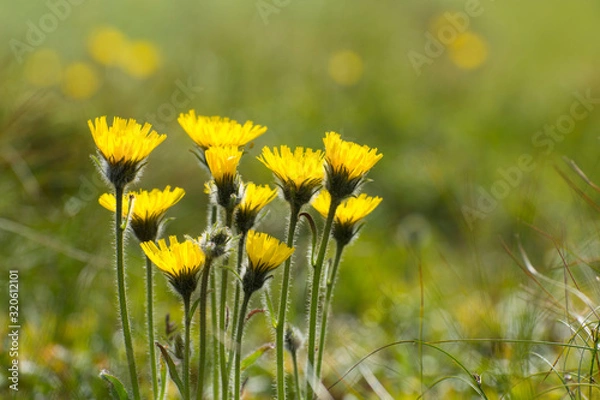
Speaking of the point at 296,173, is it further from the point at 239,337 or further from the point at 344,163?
the point at 239,337

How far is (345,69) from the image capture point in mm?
6887

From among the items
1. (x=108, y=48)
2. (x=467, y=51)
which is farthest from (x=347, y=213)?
(x=467, y=51)

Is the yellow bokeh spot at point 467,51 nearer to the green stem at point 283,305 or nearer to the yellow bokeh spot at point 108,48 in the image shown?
the yellow bokeh spot at point 108,48

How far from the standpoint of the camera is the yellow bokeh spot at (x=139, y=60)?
Result: 20.5ft

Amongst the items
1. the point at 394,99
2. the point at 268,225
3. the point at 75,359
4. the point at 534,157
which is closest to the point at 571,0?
the point at 394,99

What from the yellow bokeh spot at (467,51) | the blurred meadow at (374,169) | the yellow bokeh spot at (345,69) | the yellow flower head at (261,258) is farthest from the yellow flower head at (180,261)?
the yellow bokeh spot at (467,51)

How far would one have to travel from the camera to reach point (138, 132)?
69.5 inches

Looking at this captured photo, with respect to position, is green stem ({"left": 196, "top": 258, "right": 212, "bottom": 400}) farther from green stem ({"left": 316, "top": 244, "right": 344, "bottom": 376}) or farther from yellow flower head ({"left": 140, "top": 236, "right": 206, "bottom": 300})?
green stem ({"left": 316, "top": 244, "right": 344, "bottom": 376})

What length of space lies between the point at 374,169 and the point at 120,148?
3960 mm

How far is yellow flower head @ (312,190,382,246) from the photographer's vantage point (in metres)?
2.00

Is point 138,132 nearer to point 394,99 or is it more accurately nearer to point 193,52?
point 394,99

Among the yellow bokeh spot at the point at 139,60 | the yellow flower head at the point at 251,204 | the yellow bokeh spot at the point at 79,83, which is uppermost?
the yellow bokeh spot at the point at 139,60

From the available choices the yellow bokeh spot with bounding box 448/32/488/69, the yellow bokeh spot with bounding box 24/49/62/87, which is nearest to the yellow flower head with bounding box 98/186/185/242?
the yellow bokeh spot with bounding box 24/49/62/87

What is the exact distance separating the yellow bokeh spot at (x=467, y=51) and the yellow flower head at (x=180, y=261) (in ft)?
21.9
